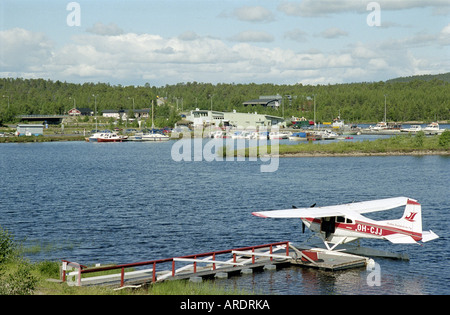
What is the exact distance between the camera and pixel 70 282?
2450cm

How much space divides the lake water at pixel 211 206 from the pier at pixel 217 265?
67cm

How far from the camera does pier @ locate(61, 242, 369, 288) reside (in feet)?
82.9

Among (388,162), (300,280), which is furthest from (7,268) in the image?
(388,162)

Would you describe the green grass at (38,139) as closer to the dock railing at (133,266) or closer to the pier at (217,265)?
the pier at (217,265)

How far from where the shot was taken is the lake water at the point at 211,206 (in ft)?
95.2

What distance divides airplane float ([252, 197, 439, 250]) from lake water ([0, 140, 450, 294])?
6.30 ft

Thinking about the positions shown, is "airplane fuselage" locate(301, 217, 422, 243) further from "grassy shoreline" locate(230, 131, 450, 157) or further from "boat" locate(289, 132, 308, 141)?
"boat" locate(289, 132, 308, 141)

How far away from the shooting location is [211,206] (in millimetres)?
51000

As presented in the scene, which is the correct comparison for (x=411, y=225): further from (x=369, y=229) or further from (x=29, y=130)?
(x=29, y=130)

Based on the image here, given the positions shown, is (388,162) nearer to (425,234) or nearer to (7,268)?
(425,234)

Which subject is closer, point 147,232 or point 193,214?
point 147,232

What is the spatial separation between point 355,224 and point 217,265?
781cm

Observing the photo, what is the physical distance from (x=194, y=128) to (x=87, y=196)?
457ft

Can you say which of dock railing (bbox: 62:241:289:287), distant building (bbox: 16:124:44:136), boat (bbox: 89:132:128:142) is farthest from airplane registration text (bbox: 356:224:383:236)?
distant building (bbox: 16:124:44:136)
